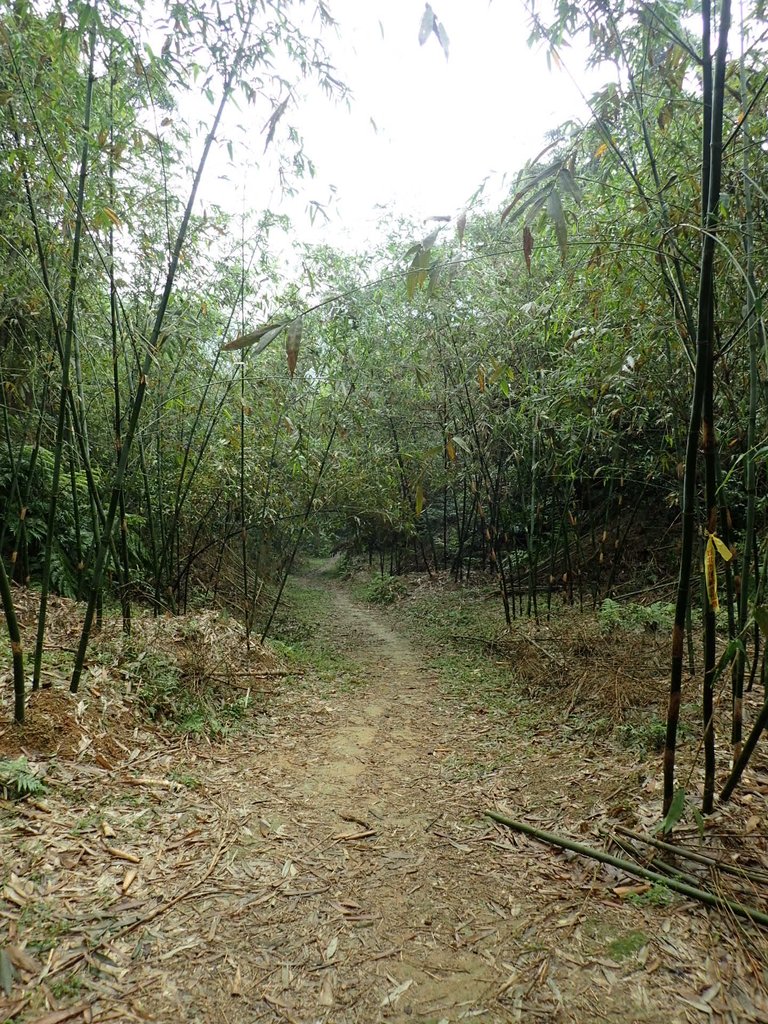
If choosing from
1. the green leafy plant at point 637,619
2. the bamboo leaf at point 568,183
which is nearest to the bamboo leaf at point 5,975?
the bamboo leaf at point 568,183

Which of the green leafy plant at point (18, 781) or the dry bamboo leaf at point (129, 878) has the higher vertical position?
the green leafy plant at point (18, 781)

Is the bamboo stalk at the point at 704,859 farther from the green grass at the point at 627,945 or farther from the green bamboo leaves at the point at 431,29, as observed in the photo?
the green bamboo leaves at the point at 431,29

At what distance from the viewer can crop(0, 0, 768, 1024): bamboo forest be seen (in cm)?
160

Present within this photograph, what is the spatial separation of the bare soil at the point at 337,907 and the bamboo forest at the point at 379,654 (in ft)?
0.04

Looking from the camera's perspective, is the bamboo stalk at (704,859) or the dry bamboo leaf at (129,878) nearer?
the bamboo stalk at (704,859)

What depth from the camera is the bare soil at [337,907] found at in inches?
57.5

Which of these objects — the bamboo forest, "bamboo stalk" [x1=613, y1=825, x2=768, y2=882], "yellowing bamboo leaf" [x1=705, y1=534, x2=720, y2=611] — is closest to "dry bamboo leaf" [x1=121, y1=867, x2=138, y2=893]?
the bamboo forest

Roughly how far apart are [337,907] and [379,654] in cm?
421

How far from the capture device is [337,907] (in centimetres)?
188

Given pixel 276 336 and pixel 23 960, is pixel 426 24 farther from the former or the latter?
pixel 23 960

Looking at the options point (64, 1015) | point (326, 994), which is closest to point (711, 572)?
point (326, 994)

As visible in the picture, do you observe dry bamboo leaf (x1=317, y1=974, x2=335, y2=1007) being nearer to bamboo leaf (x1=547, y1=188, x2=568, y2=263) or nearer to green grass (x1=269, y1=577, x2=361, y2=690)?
bamboo leaf (x1=547, y1=188, x2=568, y2=263)

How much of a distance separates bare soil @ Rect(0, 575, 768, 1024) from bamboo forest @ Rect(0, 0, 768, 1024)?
0.5 inches

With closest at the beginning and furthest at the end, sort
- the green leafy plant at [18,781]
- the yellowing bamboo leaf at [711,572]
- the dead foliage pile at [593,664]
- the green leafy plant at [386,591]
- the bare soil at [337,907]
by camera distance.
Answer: the bare soil at [337,907], the yellowing bamboo leaf at [711,572], the green leafy plant at [18,781], the dead foliage pile at [593,664], the green leafy plant at [386,591]
